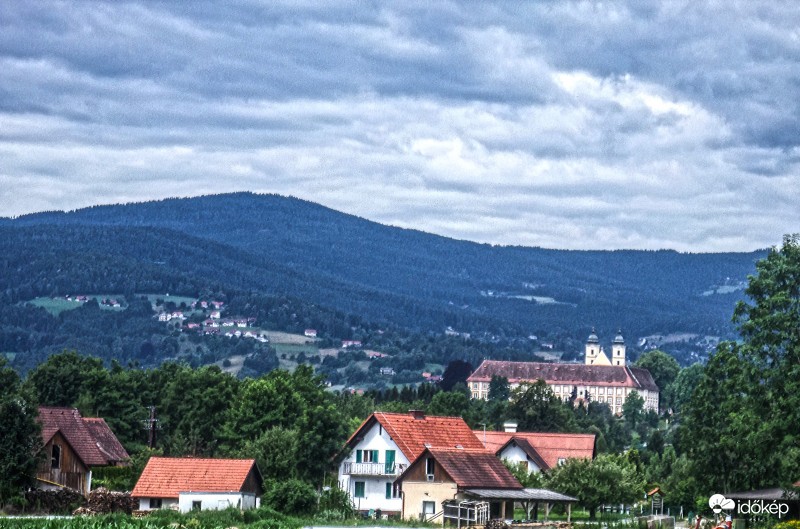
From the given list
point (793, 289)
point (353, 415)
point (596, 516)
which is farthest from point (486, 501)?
point (353, 415)

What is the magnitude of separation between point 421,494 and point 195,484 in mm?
14540

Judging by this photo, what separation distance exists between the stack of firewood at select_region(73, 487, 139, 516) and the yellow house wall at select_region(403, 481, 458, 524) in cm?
1574

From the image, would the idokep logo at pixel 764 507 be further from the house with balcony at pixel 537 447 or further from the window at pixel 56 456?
the window at pixel 56 456

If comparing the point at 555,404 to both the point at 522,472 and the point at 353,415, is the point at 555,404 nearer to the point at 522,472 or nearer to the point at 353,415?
the point at 353,415

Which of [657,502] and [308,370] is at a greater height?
[308,370]

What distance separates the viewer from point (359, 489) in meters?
93.3

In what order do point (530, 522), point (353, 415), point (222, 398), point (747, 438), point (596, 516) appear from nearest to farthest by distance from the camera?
point (747, 438)
point (530, 522)
point (596, 516)
point (222, 398)
point (353, 415)

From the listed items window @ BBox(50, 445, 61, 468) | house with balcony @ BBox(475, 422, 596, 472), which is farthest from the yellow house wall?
window @ BBox(50, 445, 61, 468)

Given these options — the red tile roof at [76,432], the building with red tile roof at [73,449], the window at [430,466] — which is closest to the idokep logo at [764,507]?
the window at [430,466]

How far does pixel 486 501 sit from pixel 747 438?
15715mm

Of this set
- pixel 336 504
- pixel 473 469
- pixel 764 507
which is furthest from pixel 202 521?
pixel 764 507

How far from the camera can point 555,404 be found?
155 m

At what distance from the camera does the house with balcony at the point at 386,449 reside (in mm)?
91812

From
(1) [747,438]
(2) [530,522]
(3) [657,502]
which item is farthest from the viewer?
(3) [657,502]
